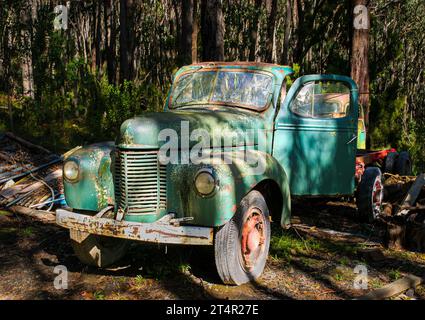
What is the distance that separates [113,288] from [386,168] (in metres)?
5.74

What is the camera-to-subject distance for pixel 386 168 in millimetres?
8438

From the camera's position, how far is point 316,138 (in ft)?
18.6

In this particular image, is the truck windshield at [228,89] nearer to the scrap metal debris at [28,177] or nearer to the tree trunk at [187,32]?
the scrap metal debris at [28,177]

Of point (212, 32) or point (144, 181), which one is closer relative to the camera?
point (144, 181)

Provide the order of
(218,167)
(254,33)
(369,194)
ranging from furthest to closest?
1. (254,33)
2. (369,194)
3. (218,167)

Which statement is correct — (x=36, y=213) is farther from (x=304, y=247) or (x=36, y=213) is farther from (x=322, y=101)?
(x=322, y=101)

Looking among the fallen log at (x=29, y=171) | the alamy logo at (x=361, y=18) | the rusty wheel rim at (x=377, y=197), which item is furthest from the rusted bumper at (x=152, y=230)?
the alamy logo at (x=361, y=18)

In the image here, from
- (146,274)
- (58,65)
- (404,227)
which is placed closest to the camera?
(146,274)

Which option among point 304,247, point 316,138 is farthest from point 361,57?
point 304,247

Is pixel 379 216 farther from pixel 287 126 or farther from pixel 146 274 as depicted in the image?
pixel 146 274

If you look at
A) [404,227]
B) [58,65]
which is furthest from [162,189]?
[58,65]

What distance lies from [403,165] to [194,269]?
5.14m

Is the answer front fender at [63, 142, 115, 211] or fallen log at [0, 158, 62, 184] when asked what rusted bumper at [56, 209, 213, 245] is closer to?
front fender at [63, 142, 115, 211]

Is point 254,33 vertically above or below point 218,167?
above
